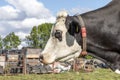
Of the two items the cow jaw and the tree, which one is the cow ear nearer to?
the cow jaw

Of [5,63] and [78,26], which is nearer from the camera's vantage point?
[78,26]

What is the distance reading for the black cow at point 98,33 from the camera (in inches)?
193

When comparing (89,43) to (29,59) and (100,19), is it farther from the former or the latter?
(29,59)

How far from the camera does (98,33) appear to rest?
16.5ft

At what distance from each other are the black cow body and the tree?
2722 inches

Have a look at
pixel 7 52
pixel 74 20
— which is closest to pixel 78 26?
pixel 74 20

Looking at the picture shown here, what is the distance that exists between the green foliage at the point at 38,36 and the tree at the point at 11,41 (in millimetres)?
3554

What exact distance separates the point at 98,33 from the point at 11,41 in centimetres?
7189

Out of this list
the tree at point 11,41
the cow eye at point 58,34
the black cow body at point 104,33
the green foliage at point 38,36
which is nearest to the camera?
the cow eye at point 58,34

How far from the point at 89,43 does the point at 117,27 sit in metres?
0.46

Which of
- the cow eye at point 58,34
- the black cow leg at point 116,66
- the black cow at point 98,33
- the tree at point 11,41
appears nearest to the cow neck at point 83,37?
the black cow at point 98,33

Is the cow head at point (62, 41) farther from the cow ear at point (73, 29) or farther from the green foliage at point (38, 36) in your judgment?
the green foliage at point (38, 36)

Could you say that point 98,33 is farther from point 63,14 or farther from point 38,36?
point 38,36

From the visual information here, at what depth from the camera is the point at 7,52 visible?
26859mm
